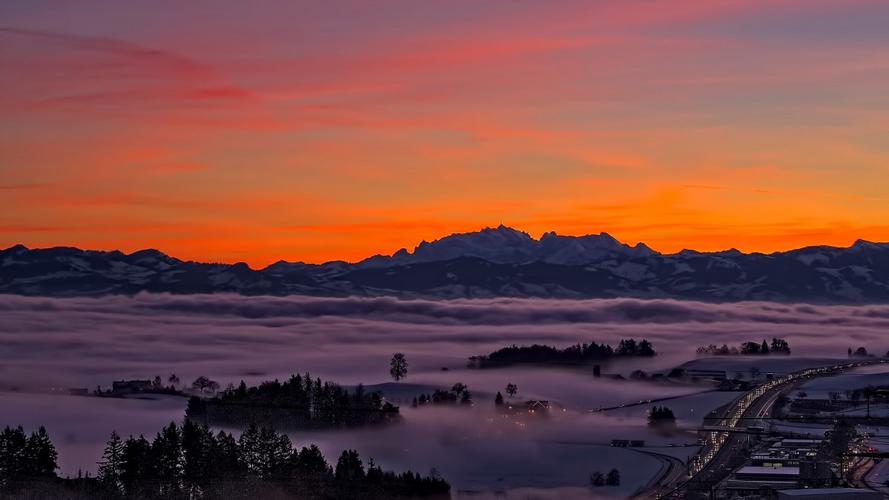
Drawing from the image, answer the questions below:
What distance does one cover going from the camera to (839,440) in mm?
135375

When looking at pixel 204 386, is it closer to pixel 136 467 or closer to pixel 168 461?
pixel 168 461

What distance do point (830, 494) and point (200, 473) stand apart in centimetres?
4140

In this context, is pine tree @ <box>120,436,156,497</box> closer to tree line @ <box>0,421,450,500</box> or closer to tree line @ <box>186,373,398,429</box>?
tree line @ <box>0,421,450,500</box>

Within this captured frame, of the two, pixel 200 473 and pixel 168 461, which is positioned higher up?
pixel 168 461

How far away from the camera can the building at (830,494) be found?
89.4 metres

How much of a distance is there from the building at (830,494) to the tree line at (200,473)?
2344cm

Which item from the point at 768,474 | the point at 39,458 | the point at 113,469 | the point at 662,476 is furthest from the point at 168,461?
the point at 768,474

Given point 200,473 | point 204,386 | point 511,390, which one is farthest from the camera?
point 204,386

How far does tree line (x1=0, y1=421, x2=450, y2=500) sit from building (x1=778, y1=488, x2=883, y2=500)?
23442 millimetres

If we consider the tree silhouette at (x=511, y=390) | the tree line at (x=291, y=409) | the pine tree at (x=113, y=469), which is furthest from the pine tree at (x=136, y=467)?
the tree silhouette at (x=511, y=390)

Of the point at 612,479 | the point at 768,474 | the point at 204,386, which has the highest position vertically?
the point at 204,386

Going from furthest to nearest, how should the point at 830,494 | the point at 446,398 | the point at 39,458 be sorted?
the point at 446,398
the point at 39,458
the point at 830,494

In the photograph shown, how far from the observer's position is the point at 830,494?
9000cm

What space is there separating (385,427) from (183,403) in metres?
40.2
